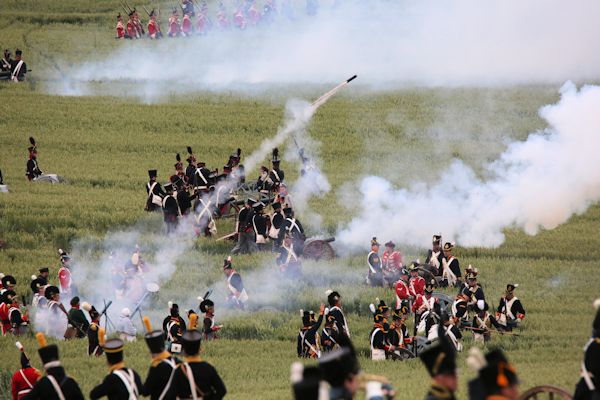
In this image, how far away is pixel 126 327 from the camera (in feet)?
76.3

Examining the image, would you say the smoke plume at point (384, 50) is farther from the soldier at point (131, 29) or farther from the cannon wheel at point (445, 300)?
the cannon wheel at point (445, 300)

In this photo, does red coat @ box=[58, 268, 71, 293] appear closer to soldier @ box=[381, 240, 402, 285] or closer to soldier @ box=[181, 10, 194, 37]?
soldier @ box=[381, 240, 402, 285]

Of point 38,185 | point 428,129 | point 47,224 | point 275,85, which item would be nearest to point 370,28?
point 275,85

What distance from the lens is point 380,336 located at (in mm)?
20969

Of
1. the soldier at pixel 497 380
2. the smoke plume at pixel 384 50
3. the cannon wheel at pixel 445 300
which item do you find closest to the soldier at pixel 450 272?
the cannon wheel at pixel 445 300

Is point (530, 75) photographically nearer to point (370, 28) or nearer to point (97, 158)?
point (370, 28)

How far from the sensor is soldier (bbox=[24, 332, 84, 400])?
12.8 m

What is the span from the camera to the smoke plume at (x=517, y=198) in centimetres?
2841

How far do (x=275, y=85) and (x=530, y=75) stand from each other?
12273 millimetres

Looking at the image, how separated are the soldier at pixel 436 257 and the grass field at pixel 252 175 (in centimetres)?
120

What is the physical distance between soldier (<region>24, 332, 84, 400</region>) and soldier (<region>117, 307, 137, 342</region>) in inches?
384

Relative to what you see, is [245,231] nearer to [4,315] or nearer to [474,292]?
[474,292]

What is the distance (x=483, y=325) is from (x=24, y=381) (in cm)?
1044

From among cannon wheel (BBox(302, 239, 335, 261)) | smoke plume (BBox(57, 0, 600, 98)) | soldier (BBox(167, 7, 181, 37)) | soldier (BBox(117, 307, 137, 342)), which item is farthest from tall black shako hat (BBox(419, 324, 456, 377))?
soldier (BBox(167, 7, 181, 37))
